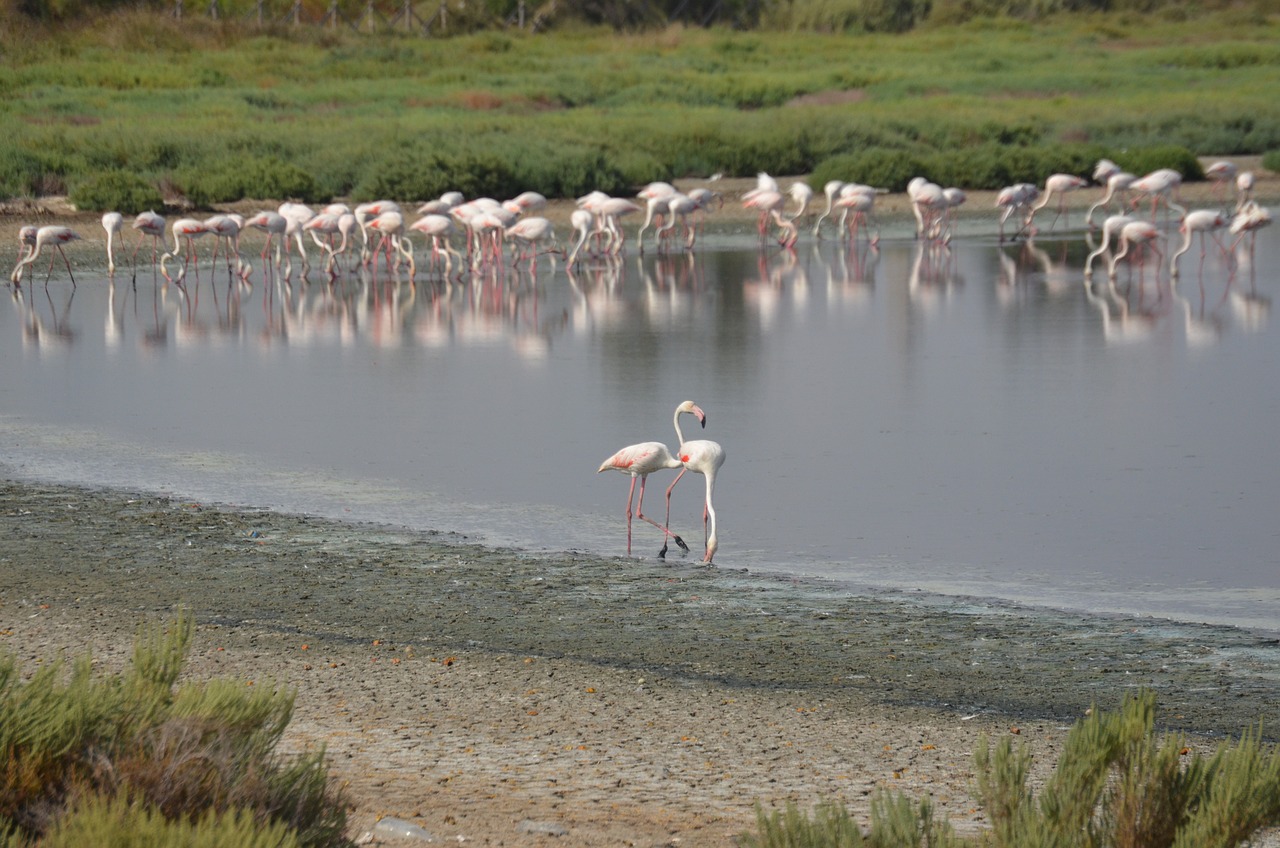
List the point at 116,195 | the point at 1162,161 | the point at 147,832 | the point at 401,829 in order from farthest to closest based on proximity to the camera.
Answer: the point at 1162,161 → the point at 116,195 → the point at 401,829 → the point at 147,832

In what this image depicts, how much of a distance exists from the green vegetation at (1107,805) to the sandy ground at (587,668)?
77 cm

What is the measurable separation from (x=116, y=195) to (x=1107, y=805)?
949 inches

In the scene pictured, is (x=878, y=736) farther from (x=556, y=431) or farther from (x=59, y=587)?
(x=556, y=431)

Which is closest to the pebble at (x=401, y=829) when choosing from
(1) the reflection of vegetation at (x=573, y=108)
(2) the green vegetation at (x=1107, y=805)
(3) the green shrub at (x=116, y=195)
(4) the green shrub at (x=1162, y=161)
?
(2) the green vegetation at (x=1107, y=805)

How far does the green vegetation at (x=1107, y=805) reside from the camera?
10.00ft

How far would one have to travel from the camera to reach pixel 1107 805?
128 inches

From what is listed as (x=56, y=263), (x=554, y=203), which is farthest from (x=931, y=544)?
(x=554, y=203)

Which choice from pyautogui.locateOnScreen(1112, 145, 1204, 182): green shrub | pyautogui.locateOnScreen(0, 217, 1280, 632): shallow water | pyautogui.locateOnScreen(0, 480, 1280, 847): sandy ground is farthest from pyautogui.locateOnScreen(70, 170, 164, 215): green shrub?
pyautogui.locateOnScreen(1112, 145, 1204, 182): green shrub

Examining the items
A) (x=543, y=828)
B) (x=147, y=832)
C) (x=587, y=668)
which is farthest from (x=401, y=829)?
(x=587, y=668)

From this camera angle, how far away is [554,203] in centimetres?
2852

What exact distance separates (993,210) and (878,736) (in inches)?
1038

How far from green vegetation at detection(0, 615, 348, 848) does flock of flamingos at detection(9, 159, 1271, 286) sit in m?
16.7

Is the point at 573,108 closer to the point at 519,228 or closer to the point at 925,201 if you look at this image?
the point at 925,201

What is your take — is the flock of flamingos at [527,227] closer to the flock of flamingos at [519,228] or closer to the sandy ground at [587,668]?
the flock of flamingos at [519,228]
